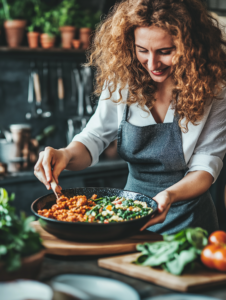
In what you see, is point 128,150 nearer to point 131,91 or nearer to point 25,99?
point 131,91

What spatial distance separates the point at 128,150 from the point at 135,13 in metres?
0.67

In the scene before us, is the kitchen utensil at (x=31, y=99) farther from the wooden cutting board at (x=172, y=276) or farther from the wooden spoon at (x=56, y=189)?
the wooden cutting board at (x=172, y=276)

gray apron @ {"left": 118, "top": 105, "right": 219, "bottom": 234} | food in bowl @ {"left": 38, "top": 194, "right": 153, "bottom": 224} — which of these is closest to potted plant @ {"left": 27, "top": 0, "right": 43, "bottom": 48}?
gray apron @ {"left": 118, "top": 105, "right": 219, "bottom": 234}

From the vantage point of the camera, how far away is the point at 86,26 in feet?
11.4

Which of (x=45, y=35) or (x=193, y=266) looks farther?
(x=45, y=35)

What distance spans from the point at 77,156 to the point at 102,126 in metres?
0.25

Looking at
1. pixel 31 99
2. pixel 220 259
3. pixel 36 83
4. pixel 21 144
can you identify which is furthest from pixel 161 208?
pixel 31 99

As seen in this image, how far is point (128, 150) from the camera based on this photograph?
184 centimetres

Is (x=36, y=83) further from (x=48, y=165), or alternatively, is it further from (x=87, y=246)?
(x=87, y=246)

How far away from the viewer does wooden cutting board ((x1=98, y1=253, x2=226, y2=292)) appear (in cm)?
96

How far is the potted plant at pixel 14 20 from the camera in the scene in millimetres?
3066

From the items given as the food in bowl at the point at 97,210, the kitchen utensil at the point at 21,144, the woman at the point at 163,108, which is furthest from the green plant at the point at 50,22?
the food in bowl at the point at 97,210

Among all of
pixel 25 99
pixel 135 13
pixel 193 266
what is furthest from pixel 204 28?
pixel 25 99

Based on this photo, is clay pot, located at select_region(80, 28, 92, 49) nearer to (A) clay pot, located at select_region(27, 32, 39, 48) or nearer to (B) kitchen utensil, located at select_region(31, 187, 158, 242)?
(A) clay pot, located at select_region(27, 32, 39, 48)
